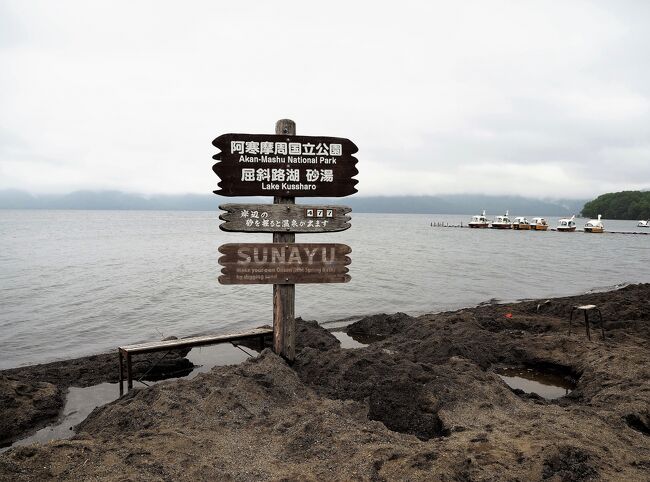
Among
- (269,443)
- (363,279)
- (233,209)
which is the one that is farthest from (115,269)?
(269,443)

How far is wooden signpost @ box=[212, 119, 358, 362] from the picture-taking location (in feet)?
26.7

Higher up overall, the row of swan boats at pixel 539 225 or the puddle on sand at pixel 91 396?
the row of swan boats at pixel 539 225

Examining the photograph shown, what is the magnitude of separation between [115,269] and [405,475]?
109 ft

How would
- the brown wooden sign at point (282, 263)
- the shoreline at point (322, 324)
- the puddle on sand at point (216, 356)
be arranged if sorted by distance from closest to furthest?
1. the brown wooden sign at point (282, 263)
2. the puddle on sand at point (216, 356)
3. the shoreline at point (322, 324)

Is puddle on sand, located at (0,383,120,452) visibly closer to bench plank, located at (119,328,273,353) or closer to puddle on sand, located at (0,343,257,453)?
puddle on sand, located at (0,343,257,453)

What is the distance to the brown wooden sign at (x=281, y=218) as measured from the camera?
320 inches

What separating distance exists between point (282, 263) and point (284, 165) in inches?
74.7

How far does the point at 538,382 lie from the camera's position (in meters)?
9.46

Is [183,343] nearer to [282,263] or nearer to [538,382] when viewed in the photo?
[282,263]

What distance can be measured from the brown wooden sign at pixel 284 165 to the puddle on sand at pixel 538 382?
219 inches

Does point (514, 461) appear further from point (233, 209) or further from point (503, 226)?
point (503, 226)

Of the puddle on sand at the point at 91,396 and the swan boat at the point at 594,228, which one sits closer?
the puddle on sand at the point at 91,396

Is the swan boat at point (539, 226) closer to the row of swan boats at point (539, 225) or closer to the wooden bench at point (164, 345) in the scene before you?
the row of swan boats at point (539, 225)

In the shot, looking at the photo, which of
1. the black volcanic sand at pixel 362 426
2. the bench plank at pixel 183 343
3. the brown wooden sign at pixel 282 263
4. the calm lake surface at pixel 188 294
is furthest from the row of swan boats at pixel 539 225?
the brown wooden sign at pixel 282 263
